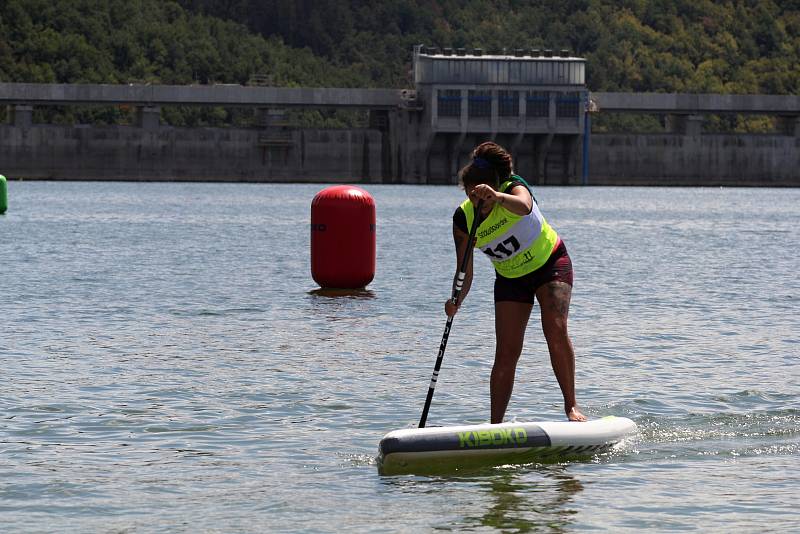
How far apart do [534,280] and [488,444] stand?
1.22 metres

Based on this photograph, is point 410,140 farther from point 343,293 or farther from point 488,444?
point 488,444

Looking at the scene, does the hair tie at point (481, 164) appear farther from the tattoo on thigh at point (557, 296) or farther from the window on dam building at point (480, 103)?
the window on dam building at point (480, 103)

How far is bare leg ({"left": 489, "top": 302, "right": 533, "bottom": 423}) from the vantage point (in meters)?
11.4

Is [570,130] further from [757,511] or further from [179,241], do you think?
[757,511]

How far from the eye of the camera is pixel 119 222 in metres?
59.8

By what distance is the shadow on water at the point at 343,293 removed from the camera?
25663 millimetres

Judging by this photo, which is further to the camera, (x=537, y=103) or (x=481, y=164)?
(x=537, y=103)

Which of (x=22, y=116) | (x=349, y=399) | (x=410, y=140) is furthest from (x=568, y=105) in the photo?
(x=349, y=399)

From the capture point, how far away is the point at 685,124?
5876 inches

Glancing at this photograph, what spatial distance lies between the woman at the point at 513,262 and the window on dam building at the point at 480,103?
411ft

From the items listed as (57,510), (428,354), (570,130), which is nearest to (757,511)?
(57,510)

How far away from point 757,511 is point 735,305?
15283mm

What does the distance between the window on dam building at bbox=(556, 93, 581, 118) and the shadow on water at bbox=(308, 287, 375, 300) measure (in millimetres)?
111866

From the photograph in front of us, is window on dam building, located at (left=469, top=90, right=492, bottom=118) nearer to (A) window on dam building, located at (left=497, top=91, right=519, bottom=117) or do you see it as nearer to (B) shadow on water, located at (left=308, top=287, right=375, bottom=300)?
(A) window on dam building, located at (left=497, top=91, right=519, bottom=117)
